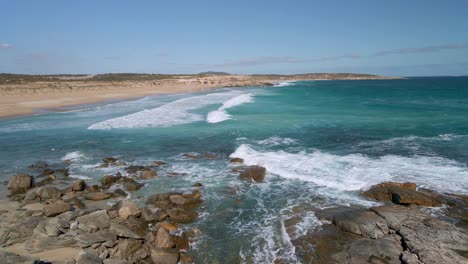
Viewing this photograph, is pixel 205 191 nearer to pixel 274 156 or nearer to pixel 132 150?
pixel 274 156

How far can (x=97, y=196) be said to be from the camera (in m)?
12.8

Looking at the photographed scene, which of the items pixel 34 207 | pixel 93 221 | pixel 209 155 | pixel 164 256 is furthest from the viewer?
pixel 209 155

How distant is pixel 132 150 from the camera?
2038 centimetres

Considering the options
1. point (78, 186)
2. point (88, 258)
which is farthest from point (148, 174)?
point (88, 258)

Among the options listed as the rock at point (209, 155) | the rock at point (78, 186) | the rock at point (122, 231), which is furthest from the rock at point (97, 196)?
the rock at point (209, 155)

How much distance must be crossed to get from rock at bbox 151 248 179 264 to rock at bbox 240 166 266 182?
6626 millimetres

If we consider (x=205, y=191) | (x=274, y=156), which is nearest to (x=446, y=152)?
(x=274, y=156)

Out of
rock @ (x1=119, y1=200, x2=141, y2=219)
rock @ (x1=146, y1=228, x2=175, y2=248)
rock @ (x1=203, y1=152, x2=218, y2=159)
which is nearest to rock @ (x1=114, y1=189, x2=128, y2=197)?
rock @ (x1=119, y1=200, x2=141, y2=219)

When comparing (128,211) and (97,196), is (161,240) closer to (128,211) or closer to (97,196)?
(128,211)

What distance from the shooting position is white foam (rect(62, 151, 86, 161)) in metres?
18.6

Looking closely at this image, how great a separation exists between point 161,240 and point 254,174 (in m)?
6.84

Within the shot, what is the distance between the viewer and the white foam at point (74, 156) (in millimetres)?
18609

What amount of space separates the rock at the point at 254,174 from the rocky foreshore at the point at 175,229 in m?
2.70

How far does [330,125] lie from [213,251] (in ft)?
68.5
